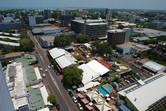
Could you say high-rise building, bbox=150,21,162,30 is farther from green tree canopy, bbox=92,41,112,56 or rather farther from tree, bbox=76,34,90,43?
green tree canopy, bbox=92,41,112,56

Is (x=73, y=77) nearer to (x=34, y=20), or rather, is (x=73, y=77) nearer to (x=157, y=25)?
(x=34, y=20)

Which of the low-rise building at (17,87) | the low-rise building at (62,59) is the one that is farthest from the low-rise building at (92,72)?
the low-rise building at (17,87)

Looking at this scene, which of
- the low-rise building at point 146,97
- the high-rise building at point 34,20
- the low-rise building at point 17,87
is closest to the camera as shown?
the low-rise building at point 17,87

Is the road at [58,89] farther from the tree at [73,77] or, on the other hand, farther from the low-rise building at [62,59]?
the low-rise building at [62,59]

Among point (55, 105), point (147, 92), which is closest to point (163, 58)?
point (147, 92)

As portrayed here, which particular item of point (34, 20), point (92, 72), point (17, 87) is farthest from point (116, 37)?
point (34, 20)

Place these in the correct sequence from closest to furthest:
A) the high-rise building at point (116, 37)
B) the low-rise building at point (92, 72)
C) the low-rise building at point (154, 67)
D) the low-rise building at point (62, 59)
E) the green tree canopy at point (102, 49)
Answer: the low-rise building at point (92, 72)
the low-rise building at point (62, 59)
the low-rise building at point (154, 67)
the green tree canopy at point (102, 49)
the high-rise building at point (116, 37)

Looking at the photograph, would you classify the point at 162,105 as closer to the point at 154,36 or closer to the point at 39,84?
the point at 39,84

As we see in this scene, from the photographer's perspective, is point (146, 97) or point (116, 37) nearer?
point (146, 97)

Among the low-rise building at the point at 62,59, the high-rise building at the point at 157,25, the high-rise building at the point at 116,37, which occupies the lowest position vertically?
the low-rise building at the point at 62,59
